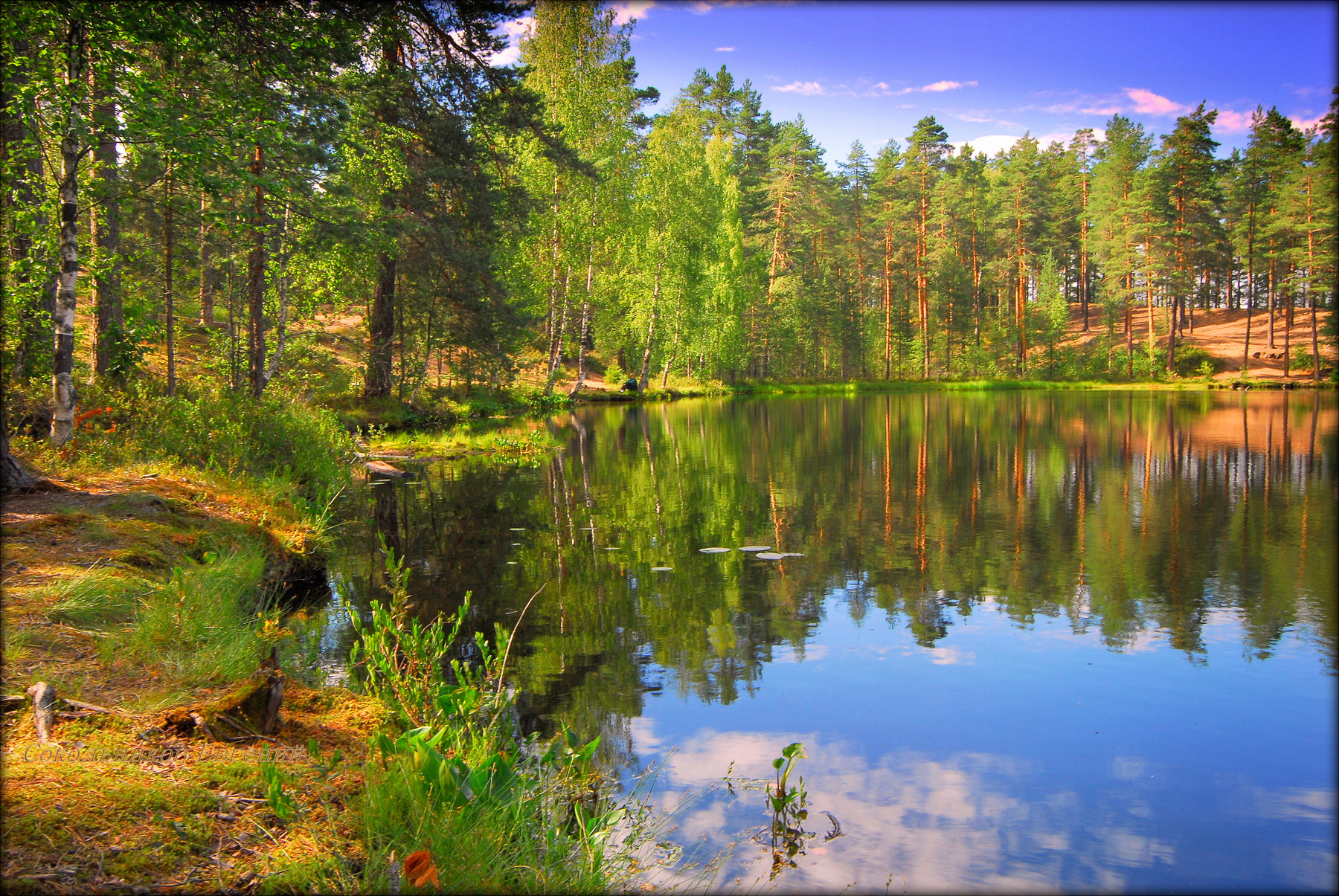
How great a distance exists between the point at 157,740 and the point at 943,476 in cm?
1418

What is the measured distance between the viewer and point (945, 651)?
6406mm

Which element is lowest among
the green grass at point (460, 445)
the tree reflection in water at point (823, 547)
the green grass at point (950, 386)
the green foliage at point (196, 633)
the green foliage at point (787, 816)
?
the green foliage at point (787, 816)

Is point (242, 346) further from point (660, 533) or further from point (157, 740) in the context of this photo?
point (157, 740)

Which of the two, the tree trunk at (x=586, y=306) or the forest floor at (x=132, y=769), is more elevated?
the tree trunk at (x=586, y=306)

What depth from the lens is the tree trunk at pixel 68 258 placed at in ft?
23.9

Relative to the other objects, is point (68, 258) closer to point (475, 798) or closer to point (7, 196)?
point (7, 196)

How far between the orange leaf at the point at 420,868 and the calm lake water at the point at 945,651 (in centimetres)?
148

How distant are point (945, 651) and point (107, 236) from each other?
16950 millimetres

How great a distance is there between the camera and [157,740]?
3.47 meters

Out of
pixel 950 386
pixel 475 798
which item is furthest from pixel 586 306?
pixel 475 798

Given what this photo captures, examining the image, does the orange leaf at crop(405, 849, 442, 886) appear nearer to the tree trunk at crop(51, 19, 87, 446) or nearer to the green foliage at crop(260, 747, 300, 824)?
the green foliage at crop(260, 747, 300, 824)

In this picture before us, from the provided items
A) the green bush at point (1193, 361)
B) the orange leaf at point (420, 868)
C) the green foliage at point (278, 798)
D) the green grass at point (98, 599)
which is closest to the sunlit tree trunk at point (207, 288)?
the green grass at point (98, 599)

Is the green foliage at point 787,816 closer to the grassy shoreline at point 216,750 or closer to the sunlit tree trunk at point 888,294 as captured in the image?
the grassy shoreline at point 216,750

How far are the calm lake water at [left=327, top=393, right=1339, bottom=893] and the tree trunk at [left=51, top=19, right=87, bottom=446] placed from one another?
3.34 meters
